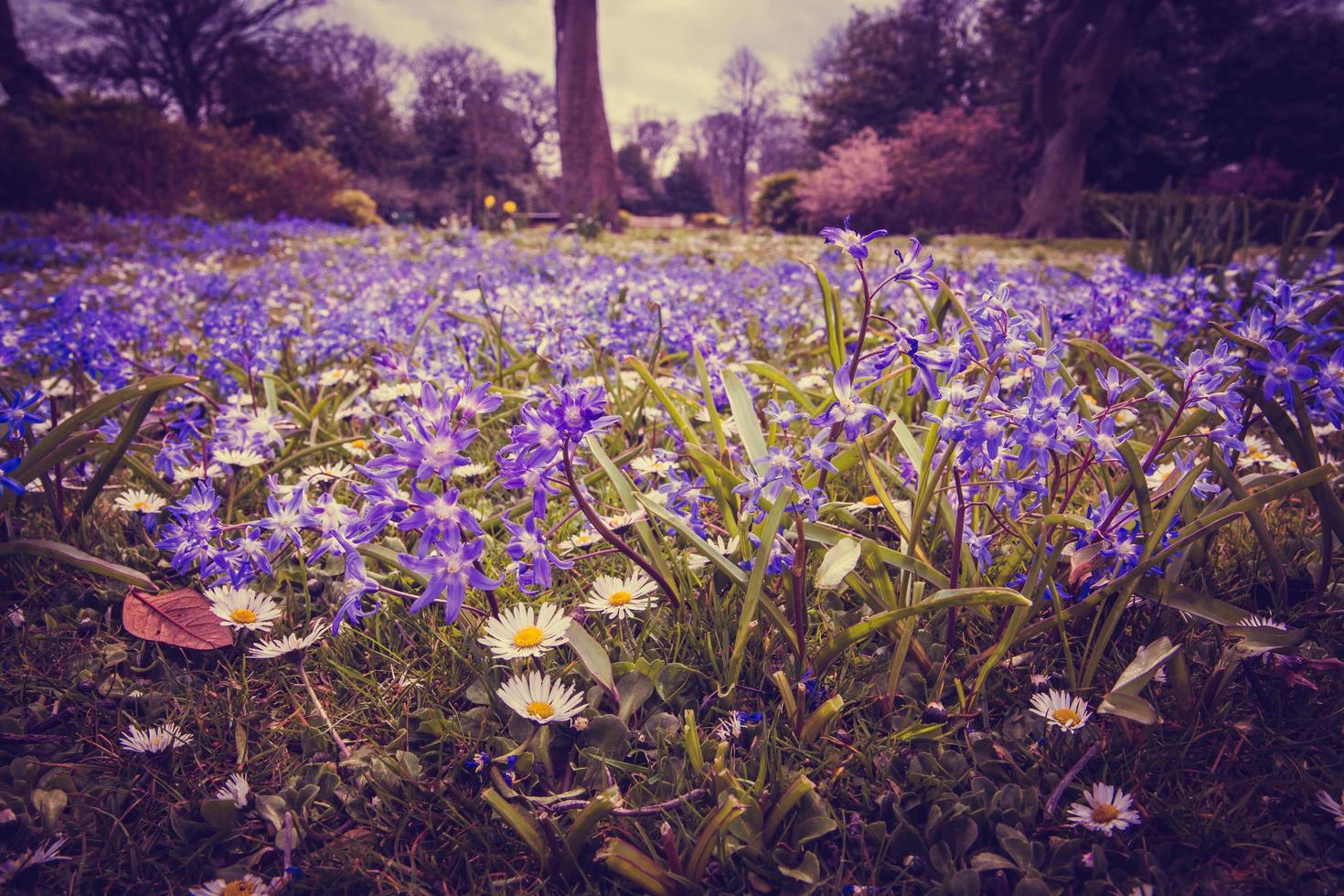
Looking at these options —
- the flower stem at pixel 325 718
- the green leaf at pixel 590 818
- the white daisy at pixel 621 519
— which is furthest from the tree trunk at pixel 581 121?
the green leaf at pixel 590 818

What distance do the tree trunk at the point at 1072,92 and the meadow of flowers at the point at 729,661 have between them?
18.2 metres

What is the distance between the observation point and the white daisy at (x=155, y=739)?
1.25 meters

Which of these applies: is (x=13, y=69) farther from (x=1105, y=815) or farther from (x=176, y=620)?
(x=1105, y=815)

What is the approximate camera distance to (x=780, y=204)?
26.7 metres

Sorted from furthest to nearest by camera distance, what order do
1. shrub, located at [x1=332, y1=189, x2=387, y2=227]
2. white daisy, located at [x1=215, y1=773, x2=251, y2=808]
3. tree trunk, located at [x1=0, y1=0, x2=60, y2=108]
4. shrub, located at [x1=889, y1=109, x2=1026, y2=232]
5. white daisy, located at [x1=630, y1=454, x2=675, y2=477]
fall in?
1. shrub, located at [x1=889, y1=109, x2=1026, y2=232]
2. shrub, located at [x1=332, y1=189, x2=387, y2=227]
3. tree trunk, located at [x1=0, y1=0, x2=60, y2=108]
4. white daisy, located at [x1=630, y1=454, x2=675, y2=477]
5. white daisy, located at [x1=215, y1=773, x2=251, y2=808]

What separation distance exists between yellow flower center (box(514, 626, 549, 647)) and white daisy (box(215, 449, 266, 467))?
1126 mm

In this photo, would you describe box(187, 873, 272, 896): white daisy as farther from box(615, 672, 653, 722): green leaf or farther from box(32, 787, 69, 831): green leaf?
box(615, 672, 653, 722): green leaf

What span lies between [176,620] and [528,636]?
829mm

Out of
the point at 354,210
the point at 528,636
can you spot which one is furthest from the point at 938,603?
the point at 354,210

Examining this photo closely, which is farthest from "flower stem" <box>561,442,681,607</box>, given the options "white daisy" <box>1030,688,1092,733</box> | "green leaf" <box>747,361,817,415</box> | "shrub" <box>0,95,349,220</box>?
"shrub" <box>0,95,349,220</box>

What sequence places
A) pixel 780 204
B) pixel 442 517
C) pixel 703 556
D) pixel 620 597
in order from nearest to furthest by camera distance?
pixel 442 517, pixel 620 597, pixel 703 556, pixel 780 204

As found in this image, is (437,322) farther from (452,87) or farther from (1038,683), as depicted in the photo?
(452,87)

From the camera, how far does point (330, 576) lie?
172 centimetres

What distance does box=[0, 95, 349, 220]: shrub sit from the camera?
1145cm
